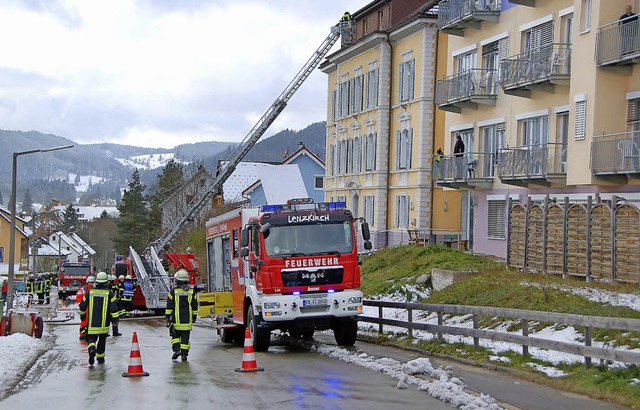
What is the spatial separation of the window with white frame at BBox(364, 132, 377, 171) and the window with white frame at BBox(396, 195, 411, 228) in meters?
3.41

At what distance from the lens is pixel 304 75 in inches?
2055

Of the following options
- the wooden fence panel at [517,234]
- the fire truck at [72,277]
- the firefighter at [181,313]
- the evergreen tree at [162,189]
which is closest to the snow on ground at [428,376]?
the firefighter at [181,313]

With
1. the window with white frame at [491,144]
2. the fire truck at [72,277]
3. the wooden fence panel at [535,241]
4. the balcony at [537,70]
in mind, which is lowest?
the fire truck at [72,277]

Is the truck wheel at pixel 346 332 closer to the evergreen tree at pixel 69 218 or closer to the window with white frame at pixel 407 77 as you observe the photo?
the window with white frame at pixel 407 77

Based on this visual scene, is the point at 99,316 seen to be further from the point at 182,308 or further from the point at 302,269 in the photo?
the point at 302,269

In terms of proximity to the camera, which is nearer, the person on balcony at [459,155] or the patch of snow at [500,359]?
the patch of snow at [500,359]

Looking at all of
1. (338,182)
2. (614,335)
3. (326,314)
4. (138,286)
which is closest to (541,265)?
(326,314)

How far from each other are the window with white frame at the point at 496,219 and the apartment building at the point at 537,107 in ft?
0.16

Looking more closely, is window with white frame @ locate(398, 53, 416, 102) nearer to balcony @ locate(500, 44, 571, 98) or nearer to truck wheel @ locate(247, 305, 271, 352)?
balcony @ locate(500, 44, 571, 98)

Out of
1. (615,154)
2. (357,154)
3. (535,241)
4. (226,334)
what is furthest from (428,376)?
(357,154)

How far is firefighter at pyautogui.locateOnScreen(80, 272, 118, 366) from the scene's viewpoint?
1669 cm

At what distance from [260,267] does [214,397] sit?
21.9 ft

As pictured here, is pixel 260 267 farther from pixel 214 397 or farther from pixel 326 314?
pixel 214 397

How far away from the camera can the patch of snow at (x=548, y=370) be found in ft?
44.1
